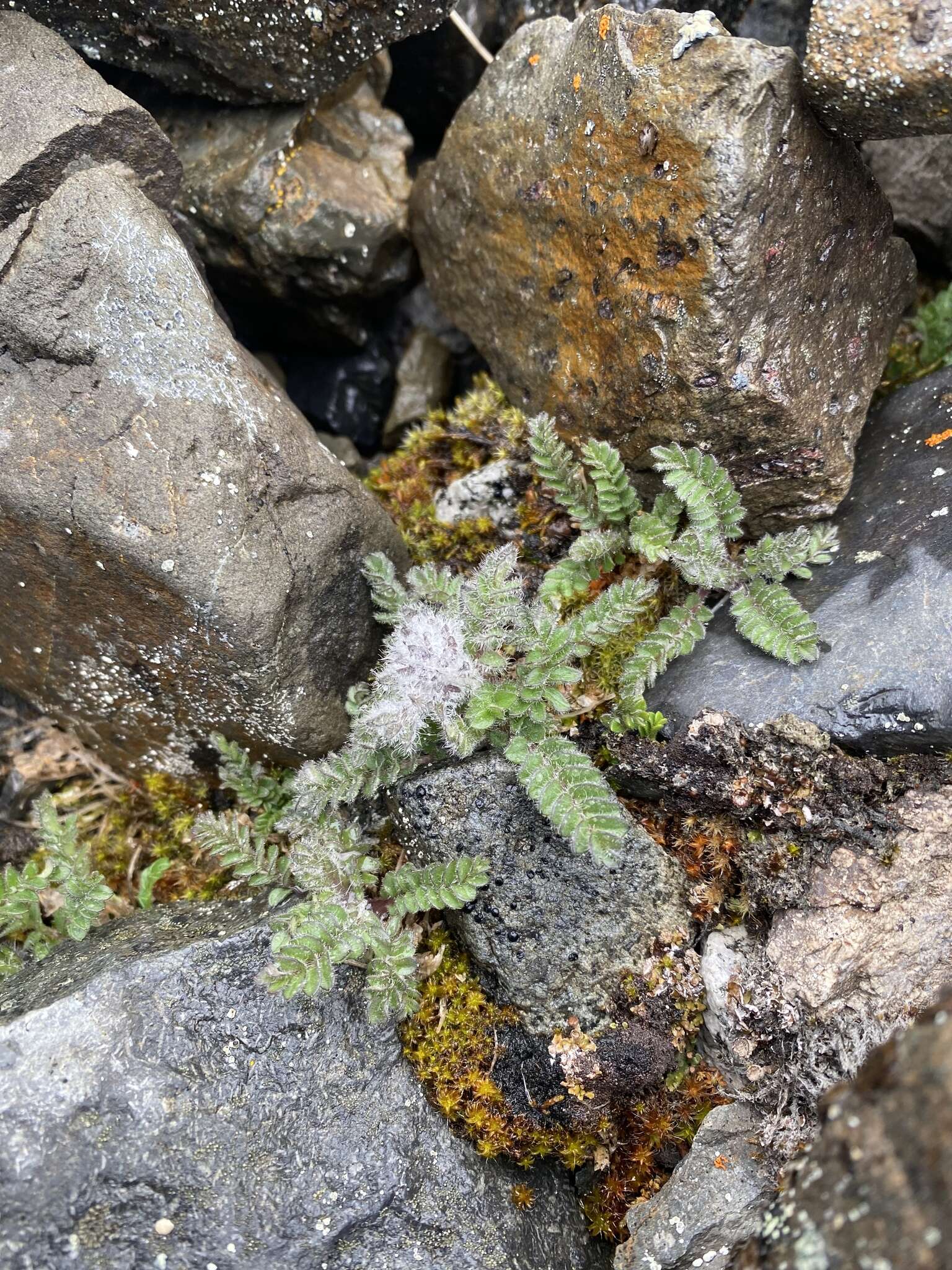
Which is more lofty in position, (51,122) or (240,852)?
(51,122)

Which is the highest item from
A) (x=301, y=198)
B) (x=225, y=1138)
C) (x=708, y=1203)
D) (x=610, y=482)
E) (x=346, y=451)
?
(x=610, y=482)

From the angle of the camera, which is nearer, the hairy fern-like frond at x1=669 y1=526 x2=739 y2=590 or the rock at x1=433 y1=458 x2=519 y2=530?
the hairy fern-like frond at x1=669 y1=526 x2=739 y2=590

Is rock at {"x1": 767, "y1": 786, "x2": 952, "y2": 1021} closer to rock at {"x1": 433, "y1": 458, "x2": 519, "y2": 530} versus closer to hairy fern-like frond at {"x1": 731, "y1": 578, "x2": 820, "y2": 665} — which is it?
hairy fern-like frond at {"x1": 731, "y1": 578, "x2": 820, "y2": 665}

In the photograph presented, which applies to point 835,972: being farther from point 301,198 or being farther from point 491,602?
point 301,198

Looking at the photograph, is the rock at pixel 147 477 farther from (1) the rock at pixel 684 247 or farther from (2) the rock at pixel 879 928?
(2) the rock at pixel 879 928

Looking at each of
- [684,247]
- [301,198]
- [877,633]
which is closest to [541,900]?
[877,633]

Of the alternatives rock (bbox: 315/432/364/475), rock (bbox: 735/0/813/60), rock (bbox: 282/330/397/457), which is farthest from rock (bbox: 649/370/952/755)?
rock (bbox: 282/330/397/457)
